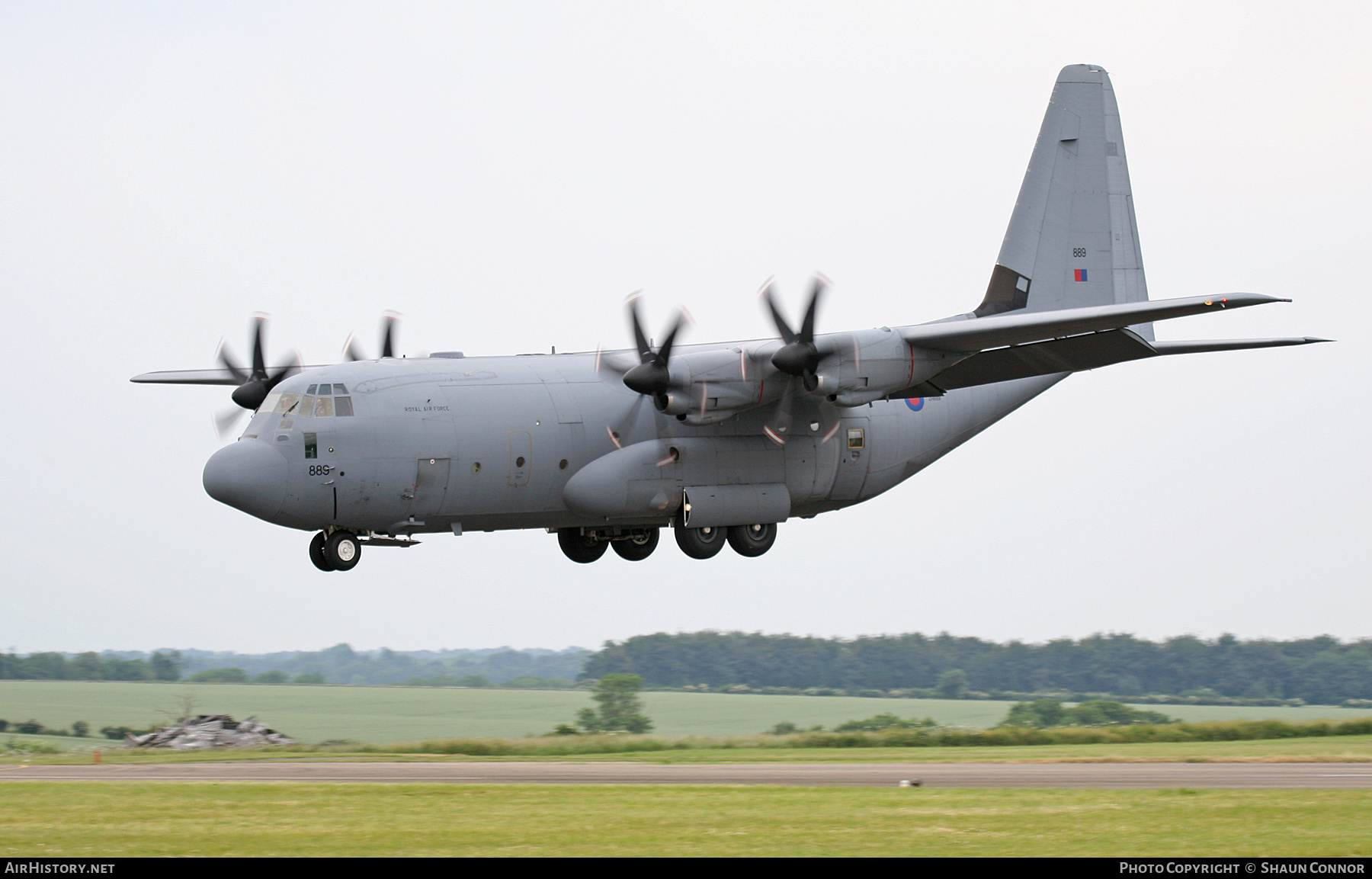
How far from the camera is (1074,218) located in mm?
29828

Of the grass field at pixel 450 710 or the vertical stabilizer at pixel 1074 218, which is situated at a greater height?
the vertical stabilizer at pixel 1074 218

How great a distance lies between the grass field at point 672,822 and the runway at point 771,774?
903 millimetres

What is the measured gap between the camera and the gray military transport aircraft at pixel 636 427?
22.6 metres

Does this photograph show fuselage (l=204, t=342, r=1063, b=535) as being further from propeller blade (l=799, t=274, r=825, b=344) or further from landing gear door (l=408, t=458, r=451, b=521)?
propeller blade (l=799, t=274, r=825, b=344)

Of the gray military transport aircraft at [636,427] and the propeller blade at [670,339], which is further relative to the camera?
the propeller blade at [670,339]

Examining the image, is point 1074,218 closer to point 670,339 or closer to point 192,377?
point 670,339

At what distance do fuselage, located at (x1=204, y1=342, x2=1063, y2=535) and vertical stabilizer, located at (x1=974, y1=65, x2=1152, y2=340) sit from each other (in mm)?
4243

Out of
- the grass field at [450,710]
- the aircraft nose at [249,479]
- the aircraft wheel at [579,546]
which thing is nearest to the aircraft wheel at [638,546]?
the aircraft wheel at [579,546]

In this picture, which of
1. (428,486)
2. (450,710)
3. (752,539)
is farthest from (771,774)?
(450,710)

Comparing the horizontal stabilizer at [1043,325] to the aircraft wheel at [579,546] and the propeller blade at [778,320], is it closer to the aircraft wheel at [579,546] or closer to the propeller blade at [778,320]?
the propeller blade at [778,320]

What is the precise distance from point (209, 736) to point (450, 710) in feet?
16.0

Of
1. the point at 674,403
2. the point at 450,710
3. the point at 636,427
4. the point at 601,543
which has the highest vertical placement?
the point at 674,403

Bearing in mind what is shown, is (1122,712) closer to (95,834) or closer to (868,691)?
(868,691)

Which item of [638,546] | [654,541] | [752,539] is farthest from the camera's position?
[654,541]
